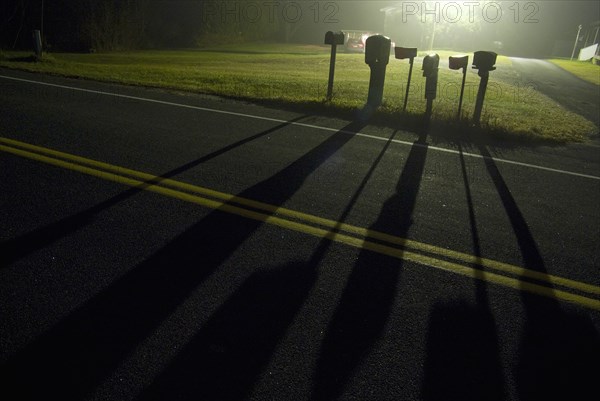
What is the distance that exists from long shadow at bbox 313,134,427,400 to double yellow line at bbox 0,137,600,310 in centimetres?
21

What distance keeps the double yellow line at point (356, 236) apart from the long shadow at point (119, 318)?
30 cm

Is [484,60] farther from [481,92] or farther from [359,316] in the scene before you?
[359,316]

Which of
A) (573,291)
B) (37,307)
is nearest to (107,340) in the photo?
(37,307)

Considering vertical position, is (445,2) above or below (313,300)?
above

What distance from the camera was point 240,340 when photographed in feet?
9.21

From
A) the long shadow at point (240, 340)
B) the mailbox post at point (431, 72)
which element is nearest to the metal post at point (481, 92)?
the mailbox post at point (431, 72)

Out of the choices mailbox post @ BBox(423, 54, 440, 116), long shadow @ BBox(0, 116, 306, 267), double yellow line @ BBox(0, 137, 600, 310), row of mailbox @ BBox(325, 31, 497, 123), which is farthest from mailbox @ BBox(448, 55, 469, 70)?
long shadow @ BBox(0, 116, 306, 267)

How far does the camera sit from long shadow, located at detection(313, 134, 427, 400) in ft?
8.50

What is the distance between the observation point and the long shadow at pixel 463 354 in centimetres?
254

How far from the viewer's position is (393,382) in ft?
8.44

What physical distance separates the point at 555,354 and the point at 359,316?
122 cm

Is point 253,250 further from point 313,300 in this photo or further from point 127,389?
point 127,389

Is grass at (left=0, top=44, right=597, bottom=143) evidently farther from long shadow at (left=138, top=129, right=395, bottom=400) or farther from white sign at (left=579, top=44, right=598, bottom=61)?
white sign at (left=579, top=44, right=598, bottom=61)

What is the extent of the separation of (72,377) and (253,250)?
1.66 metres
